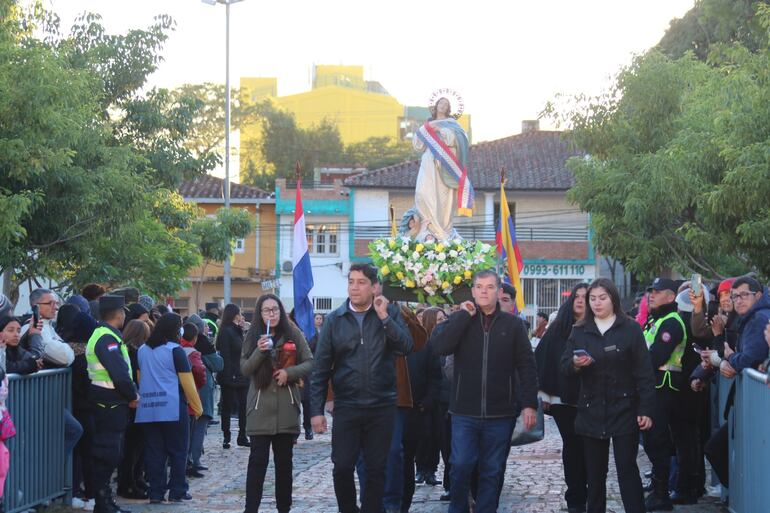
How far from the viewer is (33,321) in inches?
446

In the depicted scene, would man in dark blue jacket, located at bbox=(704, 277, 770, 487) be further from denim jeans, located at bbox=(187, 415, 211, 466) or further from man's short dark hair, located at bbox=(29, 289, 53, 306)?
denim jeans, located at bbox=(187, 415, 211, 466)

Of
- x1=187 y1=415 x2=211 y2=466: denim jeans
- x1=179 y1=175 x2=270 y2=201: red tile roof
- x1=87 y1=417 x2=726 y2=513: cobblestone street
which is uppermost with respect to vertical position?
x1=179 y1=175 x2=270 y2=201: red tile roof

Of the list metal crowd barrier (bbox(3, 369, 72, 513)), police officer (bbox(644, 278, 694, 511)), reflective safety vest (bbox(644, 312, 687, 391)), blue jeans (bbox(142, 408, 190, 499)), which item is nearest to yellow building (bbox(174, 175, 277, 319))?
blue jeans (bbox(142, 408, 190, 499))

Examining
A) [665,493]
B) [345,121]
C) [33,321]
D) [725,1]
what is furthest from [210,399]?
[345,121]

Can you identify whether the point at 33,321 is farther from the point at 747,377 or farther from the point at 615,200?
the point at 615,200

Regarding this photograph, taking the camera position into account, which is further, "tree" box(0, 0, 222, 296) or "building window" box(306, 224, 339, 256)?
"building window" box(306, 224, 339, 256)

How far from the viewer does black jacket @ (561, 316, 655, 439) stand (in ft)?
32.3

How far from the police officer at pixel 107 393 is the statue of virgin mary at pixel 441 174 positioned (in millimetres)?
6040

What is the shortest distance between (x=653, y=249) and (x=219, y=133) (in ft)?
147

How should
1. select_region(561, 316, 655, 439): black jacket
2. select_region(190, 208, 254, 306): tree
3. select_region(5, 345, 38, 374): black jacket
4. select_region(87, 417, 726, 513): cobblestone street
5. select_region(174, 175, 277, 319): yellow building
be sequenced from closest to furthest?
select_region(561, 316, 655, 439): black jacket → select_region(5, 345, 38, 374): black jacket → select_region(87, 417, 726, 513): cobblestone street → select_region(190, 208, 254, 306): tree → select_region(174, 175, 277, 319): yellow building

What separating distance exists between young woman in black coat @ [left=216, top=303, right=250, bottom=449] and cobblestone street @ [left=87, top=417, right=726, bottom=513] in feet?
1.98

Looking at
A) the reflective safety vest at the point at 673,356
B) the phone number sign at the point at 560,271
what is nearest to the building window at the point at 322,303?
the phone number sign at the point at 560,271

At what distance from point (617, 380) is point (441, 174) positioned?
25.4 feet

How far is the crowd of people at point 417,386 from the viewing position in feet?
32.7
